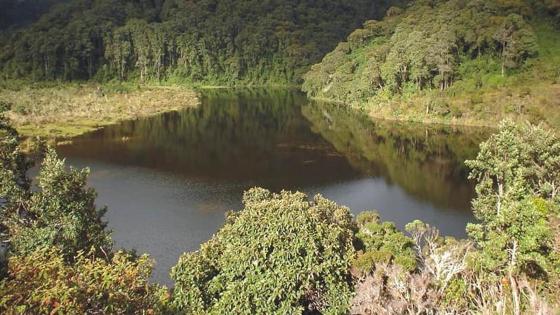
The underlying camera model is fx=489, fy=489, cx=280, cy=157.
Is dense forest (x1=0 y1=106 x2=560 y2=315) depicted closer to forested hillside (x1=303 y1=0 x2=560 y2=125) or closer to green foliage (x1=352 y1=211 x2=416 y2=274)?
green foliage (x1=352 y1=211 x2=416 y2=274)

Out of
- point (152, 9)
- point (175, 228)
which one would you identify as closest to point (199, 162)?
point (175, 228)

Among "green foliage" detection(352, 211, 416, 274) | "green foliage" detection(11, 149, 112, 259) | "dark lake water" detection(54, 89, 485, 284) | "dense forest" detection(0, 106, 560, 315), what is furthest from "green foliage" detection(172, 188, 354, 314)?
"dark lake water" detection(54, 89, 485, 284)

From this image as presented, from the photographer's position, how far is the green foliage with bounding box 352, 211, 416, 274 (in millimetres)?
24297

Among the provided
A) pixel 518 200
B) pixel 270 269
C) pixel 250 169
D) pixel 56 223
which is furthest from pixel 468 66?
pixel 56 223

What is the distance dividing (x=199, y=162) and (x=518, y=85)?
55.2 m

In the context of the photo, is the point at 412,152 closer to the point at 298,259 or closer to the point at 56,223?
the point at 298,259

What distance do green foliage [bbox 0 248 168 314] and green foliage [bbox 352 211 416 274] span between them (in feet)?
37.6

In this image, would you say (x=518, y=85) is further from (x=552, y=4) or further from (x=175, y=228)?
(x=175, y=228)

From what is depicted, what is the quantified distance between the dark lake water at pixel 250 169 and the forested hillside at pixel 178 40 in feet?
223

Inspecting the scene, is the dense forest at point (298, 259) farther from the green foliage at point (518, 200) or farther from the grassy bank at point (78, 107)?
the grassy bank at point (78, 107)

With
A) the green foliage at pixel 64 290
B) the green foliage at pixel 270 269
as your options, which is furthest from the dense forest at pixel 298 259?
the green foliage at pixel 64 290

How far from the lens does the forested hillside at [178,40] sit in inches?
5689

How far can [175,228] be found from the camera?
127ft

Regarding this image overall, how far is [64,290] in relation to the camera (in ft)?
40.2
